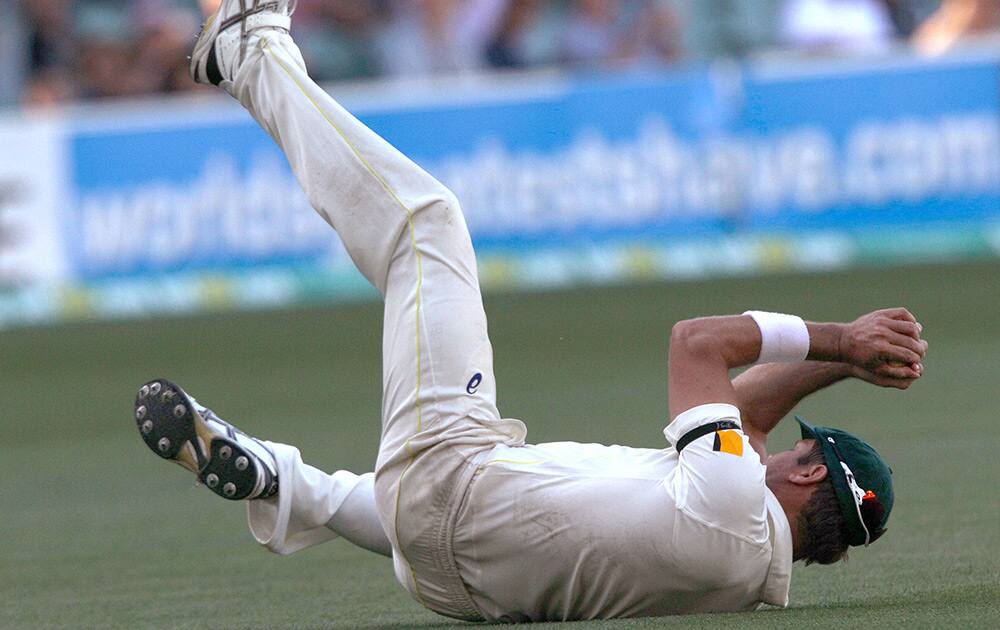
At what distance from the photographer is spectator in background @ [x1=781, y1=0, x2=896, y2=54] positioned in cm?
1412

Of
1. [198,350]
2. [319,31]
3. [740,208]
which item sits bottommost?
[198,350]

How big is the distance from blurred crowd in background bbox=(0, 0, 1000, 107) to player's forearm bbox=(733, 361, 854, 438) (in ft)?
29.4

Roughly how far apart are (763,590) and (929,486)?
2.66m

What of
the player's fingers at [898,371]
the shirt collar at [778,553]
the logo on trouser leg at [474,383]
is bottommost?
the shirt collar at [778,553]

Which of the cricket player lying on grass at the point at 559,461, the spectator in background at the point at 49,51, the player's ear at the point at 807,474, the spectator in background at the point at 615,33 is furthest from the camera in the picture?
the spectator in background at the point at 49,51

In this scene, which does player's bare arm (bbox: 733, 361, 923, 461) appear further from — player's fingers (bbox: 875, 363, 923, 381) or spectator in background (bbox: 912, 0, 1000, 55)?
spectator in background (bbox: 912, 0, 1000, 55)

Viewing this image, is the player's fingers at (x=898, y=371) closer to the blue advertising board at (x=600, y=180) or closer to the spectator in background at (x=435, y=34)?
the blue advertising board at (x=600, y=180)

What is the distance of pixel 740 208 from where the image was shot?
→ 43.2 ft

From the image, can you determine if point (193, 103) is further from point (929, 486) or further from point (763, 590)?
point (763, 590)

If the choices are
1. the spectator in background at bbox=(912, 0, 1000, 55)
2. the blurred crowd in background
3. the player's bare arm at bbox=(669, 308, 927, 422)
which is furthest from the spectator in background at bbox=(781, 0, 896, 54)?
the player's bare arm at bbox=(669, 308, 927, 422)

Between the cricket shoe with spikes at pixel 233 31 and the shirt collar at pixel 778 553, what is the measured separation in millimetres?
2047

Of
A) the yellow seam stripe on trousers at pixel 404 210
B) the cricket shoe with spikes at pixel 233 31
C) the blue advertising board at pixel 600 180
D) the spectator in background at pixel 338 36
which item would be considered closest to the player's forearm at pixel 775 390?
the yellow seam stripe on trousers at pixel 404 210

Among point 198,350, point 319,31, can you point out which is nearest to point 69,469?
point 198,350

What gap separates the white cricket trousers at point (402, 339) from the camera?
15.6 ft
